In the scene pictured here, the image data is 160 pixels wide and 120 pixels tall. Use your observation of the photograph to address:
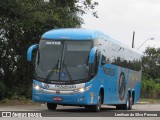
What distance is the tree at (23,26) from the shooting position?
31.6 metres

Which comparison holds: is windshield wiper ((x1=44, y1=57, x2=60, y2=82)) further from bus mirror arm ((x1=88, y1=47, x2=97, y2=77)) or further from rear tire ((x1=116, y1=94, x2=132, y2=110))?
rear tire ((x1=116, y1=94, x2=132, y2=110))

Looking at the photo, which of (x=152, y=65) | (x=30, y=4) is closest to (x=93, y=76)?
(x=30, y=4)

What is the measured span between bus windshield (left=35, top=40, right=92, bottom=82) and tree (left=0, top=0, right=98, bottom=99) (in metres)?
8.79

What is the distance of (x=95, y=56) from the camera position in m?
22.4

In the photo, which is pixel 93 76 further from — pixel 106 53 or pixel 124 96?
pixel 124 96

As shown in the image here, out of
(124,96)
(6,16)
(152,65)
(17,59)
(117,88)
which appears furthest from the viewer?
(152,65)

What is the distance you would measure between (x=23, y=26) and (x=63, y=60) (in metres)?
9.65

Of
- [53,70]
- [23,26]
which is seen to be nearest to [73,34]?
[53,70]

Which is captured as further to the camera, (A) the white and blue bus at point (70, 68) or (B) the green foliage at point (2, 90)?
(B) the green foliage at point (2, 90)

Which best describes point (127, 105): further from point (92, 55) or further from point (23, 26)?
point (92, 55)

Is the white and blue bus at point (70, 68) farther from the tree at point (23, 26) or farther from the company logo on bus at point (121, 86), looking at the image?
the tree at point (23, 26)

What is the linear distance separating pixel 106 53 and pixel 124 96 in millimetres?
5525

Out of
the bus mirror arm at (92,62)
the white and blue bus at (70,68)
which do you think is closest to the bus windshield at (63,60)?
the white and blue bus at (70,68)

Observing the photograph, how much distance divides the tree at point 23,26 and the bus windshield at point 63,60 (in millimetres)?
8788
